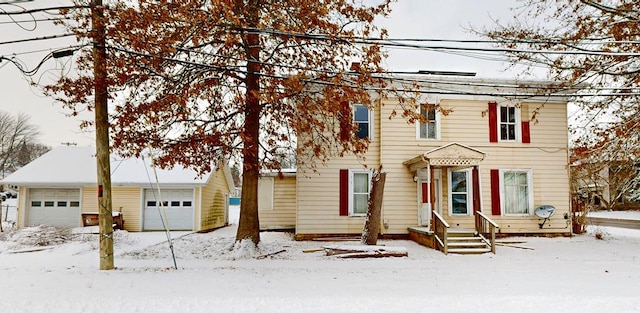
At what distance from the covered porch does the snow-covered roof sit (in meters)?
9.26

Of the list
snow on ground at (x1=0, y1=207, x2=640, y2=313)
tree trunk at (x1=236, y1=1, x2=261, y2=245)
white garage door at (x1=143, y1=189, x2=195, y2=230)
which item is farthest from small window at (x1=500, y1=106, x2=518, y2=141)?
white garage door at (x1=143, y1=189, x2=195, y2=230)

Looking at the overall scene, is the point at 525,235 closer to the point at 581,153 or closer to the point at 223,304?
the point at 581,153

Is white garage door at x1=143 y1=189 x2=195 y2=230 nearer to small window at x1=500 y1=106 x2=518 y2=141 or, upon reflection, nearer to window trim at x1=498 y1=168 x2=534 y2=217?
window trim at x1=498 y1=168 x2=534 y2=217

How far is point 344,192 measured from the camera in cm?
1555

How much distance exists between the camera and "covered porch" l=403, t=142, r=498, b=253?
43.3ft

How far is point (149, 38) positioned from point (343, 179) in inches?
328

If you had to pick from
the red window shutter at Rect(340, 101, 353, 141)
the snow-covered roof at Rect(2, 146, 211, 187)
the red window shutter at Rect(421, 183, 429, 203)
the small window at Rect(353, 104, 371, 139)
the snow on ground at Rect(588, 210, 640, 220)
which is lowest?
the snow on ground at Rect(588, 210, 640, 220)

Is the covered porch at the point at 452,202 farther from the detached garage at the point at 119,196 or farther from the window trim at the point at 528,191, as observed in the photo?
the detached garage at the point at 119,196

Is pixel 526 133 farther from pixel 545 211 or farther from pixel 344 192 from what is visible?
pixel 344 192

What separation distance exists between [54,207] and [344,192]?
1345 cm

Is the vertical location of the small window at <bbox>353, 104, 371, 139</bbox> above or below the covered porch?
above

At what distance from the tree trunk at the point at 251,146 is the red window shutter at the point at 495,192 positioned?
8.72 metres

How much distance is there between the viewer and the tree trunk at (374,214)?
510 inches

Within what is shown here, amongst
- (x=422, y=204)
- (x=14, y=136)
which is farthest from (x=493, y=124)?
(x=14, y=136)
